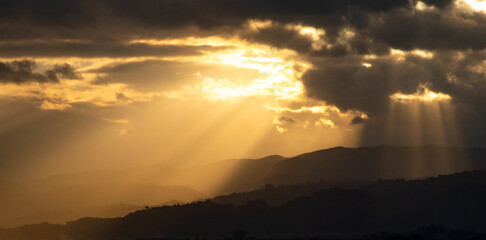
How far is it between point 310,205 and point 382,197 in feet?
64.9

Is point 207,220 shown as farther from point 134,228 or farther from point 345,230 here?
point 345,230

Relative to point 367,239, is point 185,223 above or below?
above

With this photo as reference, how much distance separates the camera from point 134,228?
19938 cm

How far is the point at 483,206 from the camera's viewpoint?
600 ft

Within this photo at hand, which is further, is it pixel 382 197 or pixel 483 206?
pixel 382 197

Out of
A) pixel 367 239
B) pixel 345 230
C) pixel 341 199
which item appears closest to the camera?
pixel 367 239

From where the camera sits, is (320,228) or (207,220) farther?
(207,220)

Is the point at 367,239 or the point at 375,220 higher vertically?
the point at 375,220

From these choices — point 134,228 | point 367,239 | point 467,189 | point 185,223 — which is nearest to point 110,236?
point 134,228

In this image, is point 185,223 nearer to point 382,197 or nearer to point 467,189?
point 382,197

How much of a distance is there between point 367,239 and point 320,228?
118ft

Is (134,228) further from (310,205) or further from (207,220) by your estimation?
(310,205)

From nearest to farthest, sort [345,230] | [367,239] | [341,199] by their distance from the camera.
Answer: [367,239] < [345,230] < [341,199]

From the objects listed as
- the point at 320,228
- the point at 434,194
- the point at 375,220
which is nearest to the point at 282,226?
the point at 320,228
